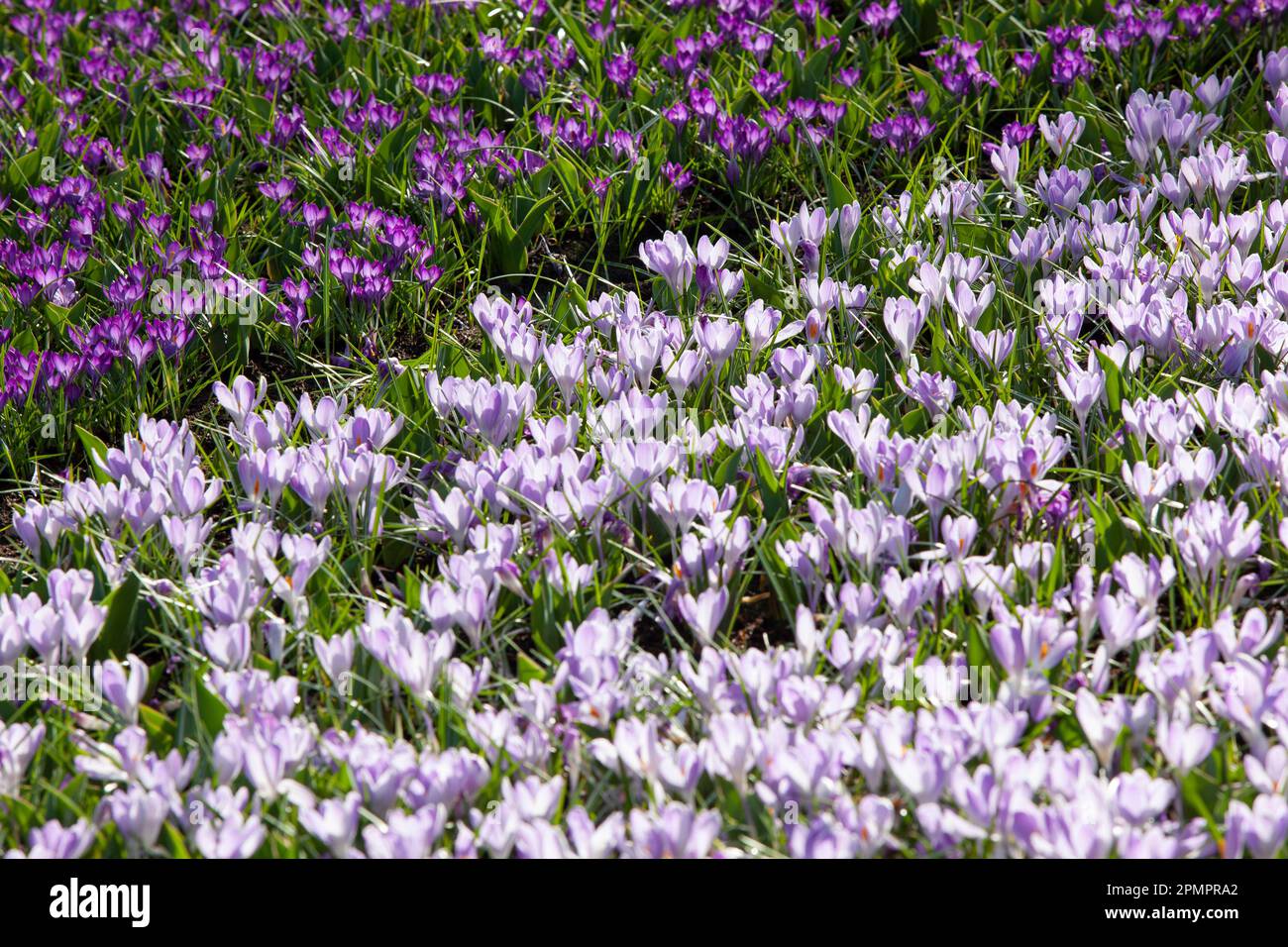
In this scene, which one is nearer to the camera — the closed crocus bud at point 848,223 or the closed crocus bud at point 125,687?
the closed crocus bud at point 125,687

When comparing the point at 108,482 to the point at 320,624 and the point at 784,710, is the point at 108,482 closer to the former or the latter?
the point at 320,624

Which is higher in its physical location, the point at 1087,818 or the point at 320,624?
the point at 320,624

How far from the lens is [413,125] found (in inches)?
157

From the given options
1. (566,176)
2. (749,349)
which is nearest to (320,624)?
(749,349)

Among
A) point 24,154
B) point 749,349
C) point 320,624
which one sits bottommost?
point 320,624

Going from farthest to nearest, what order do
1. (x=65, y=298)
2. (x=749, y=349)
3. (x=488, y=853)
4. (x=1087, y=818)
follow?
1. (x=65, y=298)
2. (x=749, y=349)
3. (x=488, y=853)
4. (x=1087, y=818)

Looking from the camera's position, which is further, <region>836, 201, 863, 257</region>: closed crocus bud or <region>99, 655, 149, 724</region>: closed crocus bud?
<region>836, 201, 863, 257</region>: closed crocus bud

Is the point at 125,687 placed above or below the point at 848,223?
below

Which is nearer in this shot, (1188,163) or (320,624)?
(320,624)

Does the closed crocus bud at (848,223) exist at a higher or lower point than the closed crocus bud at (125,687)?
higher

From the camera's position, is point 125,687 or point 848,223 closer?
point 125,687

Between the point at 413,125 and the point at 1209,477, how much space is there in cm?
254

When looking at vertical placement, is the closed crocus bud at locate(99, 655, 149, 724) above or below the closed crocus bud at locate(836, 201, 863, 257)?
below

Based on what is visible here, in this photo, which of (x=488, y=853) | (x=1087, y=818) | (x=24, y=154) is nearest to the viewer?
(x=1087, y=818)
